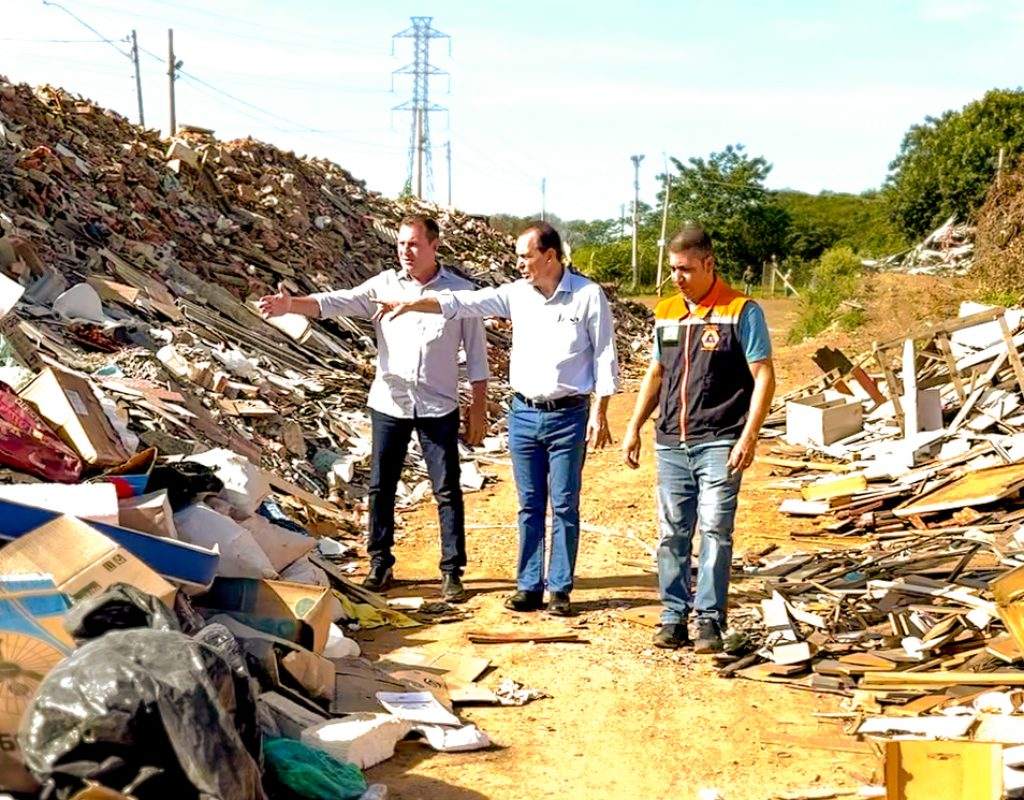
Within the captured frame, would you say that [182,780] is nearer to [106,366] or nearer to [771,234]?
[106,366]

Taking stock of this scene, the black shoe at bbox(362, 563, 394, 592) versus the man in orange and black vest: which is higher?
the man in orange and black vest

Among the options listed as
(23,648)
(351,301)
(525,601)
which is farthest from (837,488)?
(23,648)

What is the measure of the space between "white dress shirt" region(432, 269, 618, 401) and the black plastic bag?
122 inches

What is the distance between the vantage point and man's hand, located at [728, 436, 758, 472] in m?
5.24

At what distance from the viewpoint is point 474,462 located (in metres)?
11.2

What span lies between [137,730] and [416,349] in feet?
11.6

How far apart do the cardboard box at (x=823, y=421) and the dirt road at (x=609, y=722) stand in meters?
5.02

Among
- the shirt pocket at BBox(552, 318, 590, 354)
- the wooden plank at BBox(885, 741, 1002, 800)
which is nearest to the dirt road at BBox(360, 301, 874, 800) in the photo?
the wooden plank at BBox(885, 741, 1002, 800)

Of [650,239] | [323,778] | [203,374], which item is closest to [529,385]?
[323,778]

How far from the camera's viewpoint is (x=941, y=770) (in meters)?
3.64

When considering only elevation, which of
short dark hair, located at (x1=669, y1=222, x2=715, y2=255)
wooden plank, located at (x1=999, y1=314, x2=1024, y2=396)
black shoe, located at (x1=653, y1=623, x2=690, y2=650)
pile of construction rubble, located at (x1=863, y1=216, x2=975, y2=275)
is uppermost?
pile of construction rubble, located at (x1=863, y1=216, x2=975, y2=275)

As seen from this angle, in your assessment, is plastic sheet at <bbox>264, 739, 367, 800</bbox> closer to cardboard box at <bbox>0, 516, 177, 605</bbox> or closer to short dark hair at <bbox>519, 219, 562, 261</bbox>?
cardboard box at <bbox>0, 516, 177, 605</bbox>

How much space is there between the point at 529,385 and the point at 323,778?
2799 mm

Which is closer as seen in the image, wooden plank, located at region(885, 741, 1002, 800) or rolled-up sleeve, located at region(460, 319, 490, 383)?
wooden plank, located at region(885, 741, 1002, 800)
